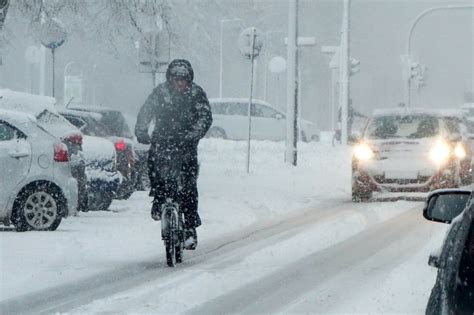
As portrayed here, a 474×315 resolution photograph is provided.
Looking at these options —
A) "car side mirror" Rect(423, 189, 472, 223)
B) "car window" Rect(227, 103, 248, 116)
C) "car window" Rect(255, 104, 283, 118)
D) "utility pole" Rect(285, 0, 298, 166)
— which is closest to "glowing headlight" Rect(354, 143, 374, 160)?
"utility pole" Rect(285, 0, 298, 166)

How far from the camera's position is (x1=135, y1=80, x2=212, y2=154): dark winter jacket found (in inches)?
402

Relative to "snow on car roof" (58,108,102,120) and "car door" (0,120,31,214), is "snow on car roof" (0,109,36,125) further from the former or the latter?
"snow on car roof" (58,108,102,120)

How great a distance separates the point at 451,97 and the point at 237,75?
41701 mm

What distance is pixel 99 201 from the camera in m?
15.9

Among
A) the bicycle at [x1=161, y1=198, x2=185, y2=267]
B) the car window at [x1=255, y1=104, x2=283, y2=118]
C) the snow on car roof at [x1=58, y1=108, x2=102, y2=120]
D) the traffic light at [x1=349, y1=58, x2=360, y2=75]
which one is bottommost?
the bicycle at [x1=161, y1=198, x2=185, y2=267]

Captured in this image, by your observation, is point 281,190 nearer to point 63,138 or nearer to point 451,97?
point 63,138

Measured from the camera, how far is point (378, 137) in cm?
1883

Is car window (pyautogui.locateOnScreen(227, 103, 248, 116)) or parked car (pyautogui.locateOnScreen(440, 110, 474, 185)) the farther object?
car window (pyautogui.locateOnScreen(227, 103, 248, 116))

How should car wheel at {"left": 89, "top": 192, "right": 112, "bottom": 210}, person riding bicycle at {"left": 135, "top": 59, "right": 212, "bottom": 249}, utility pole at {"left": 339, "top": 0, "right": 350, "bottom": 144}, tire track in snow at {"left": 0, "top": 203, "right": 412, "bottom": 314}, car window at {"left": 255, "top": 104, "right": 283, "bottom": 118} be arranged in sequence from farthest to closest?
car window at {"left": 255, "top": 104, "right": 283, "bottom": 118} < utility pole at {"left": 339, "top": 0, "right": 350, "bottom": 144} < car wheel at {"left": 89, "top": 192, "right": 112, "bottom": 210} < person riding bicycle at {"left": 135, "top": 59, "right": 212, "bottom": 249} < tire track in snow at {"left": 0, "top": 203, "right": 412, "bottom": 314}

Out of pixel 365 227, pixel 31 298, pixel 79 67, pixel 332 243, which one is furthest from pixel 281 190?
pixel 79 67

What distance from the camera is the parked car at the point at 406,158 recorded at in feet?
59.8

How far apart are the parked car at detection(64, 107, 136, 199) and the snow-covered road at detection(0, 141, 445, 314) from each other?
32 cm

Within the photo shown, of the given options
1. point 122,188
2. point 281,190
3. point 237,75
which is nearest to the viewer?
point 122,188

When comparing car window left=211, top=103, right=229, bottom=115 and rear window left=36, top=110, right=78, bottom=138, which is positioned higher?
car window left=211, top=103, right=229, bottom=115
